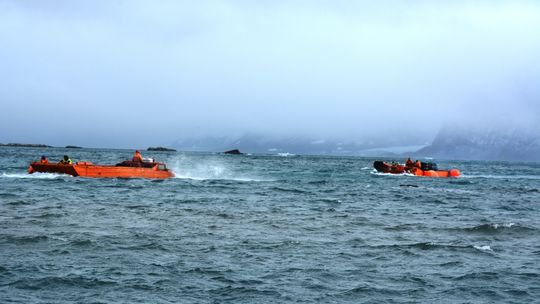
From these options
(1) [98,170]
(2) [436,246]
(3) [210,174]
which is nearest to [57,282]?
(2) [436,246]

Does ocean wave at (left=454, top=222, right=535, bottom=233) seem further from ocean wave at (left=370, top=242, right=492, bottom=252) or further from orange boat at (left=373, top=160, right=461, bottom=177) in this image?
orange boat at (left=373, top=160, right=461, bottom=177)

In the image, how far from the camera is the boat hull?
4725 centimetres

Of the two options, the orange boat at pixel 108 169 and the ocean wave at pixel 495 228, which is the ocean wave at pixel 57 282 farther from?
the orange boat at pixel 108 169

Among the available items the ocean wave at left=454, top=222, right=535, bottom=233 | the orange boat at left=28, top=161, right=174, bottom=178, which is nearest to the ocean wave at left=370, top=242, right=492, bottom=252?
the ocean wave at left=454, top=222, right=535, bottom=233

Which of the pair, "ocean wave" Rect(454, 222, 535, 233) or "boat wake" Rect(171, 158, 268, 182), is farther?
"boat wake" Rect(171, 158, 268, 182)

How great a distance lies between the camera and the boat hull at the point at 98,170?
4725 centimetres

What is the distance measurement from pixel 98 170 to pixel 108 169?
2.59 ft

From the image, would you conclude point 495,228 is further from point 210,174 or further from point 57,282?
point 210,174

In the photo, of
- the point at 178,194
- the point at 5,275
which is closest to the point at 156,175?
the point at 178,194

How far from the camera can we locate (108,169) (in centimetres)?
4881

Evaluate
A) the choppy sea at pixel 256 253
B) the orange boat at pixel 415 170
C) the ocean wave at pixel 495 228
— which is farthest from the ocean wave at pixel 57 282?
the orange boat at pixel 415 170

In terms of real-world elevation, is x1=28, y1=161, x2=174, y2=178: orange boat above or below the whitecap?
above

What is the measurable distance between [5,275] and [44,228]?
22.9 feet

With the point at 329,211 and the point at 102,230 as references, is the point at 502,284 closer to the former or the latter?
the point at 102,230
